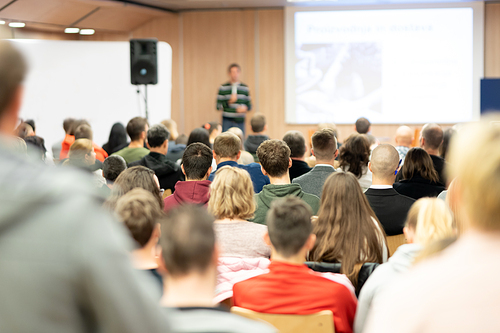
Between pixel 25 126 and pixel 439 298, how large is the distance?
523 cm

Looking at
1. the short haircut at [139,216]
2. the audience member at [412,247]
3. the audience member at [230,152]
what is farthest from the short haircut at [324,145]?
the short haircut at [139,216]

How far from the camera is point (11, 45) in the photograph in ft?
2.31

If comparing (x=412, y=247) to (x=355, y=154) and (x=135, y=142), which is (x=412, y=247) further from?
(x=135, y=142)

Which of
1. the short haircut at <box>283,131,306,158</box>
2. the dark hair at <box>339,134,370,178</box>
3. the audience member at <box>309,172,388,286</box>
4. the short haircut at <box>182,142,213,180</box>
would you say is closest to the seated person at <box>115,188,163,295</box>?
the audience member at <box>309,172,388,286</box>

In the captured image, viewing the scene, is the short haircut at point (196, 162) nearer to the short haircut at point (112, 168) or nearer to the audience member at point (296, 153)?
the short haircut at point (112, 168)

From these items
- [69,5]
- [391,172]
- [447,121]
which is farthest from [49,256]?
[447,121]

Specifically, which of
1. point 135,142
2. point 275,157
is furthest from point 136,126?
point 275,157

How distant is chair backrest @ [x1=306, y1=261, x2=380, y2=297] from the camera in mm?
2164

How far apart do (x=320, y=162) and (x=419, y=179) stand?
2.49 feet

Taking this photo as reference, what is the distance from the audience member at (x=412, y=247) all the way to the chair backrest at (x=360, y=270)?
0.30m

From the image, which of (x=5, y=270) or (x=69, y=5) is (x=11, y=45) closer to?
(x=5, y=270)

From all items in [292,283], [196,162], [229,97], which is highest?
[229,97]

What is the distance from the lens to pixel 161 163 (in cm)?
420

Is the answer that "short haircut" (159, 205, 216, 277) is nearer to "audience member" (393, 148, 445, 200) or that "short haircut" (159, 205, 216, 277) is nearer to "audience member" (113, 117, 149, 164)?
"audience member" (393, 148, 445, 200)
